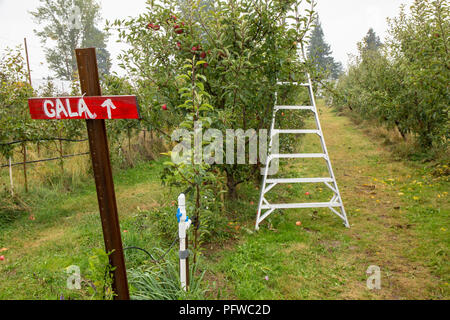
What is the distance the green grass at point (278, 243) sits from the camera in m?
2.95

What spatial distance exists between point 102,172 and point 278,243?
101 inches

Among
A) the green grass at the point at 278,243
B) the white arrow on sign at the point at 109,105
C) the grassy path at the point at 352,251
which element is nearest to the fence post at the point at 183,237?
the green grass at the point at 278,243

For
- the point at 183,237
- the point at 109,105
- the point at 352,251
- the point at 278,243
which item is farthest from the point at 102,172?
the point at 352,251

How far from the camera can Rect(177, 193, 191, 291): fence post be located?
2.24 metres

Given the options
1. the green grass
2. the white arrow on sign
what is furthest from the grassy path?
the white arrow on sign

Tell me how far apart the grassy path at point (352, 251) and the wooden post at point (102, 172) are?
41.0 inches

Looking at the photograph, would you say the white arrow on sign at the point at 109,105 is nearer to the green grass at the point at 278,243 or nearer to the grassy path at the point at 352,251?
the green grass at the point at 278,243

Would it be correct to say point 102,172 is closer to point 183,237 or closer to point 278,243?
point 183,237

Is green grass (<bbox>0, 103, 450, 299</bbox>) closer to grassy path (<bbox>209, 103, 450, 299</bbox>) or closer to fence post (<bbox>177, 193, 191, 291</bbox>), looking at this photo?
grassy path (<bbox>209, 103, 450, 299</bbox>)

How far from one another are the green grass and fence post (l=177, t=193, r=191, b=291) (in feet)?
1.13

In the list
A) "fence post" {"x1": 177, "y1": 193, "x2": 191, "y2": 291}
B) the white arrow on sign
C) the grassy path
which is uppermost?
the white arrow on sign

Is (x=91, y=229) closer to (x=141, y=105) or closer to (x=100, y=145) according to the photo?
(x=141, y=105)

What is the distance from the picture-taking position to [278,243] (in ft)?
12.7

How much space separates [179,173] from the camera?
2363mm
